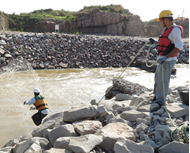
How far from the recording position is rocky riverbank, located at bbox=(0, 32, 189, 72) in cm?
1260

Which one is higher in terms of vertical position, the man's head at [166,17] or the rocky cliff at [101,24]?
the rocky cliff at [101,24]

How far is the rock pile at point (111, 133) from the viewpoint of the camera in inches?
98.7

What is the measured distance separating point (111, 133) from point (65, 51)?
11648 millimetres

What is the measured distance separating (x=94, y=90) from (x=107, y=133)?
211 inches

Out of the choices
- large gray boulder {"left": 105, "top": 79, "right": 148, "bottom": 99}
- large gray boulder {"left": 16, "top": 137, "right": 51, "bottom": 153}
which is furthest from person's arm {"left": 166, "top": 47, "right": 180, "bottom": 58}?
large gray boulder {"left": 105, "top": 79, "right": 148, "bottom": 99}

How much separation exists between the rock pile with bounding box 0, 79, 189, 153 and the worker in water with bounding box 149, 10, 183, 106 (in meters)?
0.40

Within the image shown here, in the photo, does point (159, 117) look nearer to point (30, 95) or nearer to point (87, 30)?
point (30, 95)

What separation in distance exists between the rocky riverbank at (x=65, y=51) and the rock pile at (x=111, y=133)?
9408 millimetres

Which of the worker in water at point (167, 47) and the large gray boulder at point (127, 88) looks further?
the large gray boulder at point (127, 88)

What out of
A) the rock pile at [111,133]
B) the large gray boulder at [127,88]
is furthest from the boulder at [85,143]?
the large gray boulder at [127,88]

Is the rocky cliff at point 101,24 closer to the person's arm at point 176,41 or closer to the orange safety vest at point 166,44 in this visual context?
the orange safety vest at point 166,44

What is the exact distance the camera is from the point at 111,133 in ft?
9.27

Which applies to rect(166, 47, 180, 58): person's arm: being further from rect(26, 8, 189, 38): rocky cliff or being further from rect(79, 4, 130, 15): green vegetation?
rect(79, 4, 130, 15): green vegetation

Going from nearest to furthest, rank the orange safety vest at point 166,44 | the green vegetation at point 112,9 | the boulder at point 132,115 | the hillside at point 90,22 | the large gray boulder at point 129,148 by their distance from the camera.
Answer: the large gray boulder at point 129,148 < the boulder at point 132,115 < the orange safety vest at point 166,44 < the hillside at point 90,22 < the green vegetation at point 112,9
